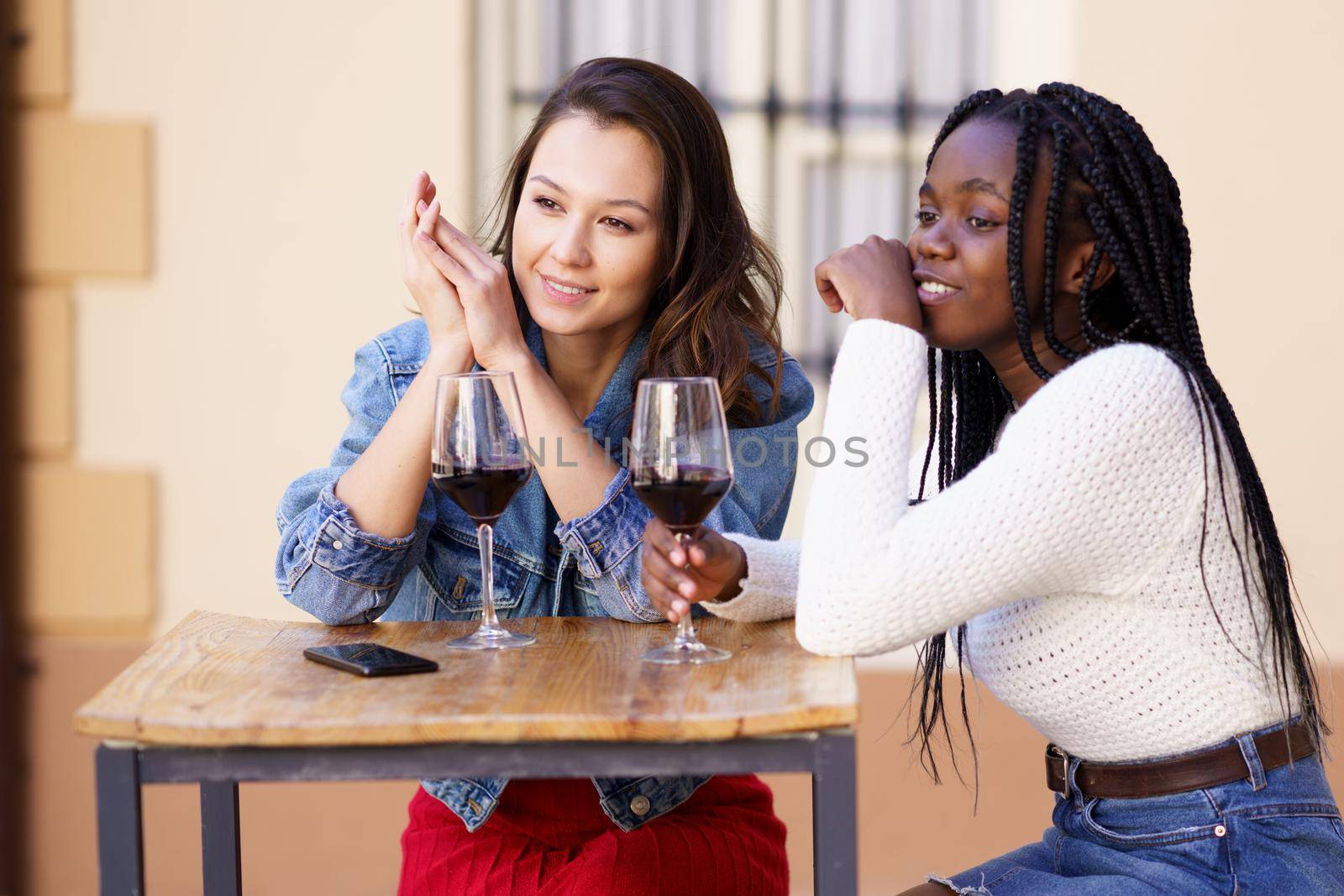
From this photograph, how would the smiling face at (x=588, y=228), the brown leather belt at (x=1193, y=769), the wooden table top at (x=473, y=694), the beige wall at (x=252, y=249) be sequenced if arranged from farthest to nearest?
1. the beige wall at (x=252, y=249)
2. the smiling face at (x=588, y=228)
3. the brown leather belt at (x=1193, y=769)
4. the wooden table top at (x=473, y=694)

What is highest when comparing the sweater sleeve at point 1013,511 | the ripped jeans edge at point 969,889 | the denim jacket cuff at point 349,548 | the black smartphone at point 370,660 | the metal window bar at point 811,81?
the metal window bar at point 811,81

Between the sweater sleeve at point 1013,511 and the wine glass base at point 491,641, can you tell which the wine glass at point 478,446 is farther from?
the sweater sleeve at point 1013,511

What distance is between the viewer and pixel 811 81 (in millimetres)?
3922

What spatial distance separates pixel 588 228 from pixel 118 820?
109 cm

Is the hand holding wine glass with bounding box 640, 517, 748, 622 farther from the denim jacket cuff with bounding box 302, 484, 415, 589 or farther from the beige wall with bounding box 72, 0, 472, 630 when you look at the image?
the beige wall with bounding box 72, 0, 472, 630

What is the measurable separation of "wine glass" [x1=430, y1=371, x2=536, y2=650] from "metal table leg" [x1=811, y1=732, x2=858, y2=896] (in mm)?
470

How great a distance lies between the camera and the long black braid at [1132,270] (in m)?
1.62

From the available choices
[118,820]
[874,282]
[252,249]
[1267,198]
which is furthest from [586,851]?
[1267,198]

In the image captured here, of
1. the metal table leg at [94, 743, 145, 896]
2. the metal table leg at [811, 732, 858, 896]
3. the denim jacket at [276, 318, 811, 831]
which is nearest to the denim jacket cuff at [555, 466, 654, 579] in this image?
the denim jacket at [276, 318, 811, 831]

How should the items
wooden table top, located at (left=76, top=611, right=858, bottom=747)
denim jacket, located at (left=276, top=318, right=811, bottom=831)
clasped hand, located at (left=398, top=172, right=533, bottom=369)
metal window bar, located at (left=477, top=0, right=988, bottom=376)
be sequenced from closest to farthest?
wooden table top, located at (left=76, top=611, right=858, bottom=747)
denim jacket, located at (left=276, top=318, right=811, bottom=831)
clasped hand, located at (left=398, top=172, right=533, bottom=369)
metal window bar, located at (left=477, top=0, right=988, bottom=376)

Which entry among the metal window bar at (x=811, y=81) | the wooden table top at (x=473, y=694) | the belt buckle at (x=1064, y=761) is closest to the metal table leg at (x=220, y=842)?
the wooden table top at (x=473, y=694)

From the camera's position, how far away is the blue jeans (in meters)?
1.56

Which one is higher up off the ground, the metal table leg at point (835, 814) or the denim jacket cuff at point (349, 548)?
the denim jacket cuff at point (349, 548)

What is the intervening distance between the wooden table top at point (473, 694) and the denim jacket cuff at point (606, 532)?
0.13m
